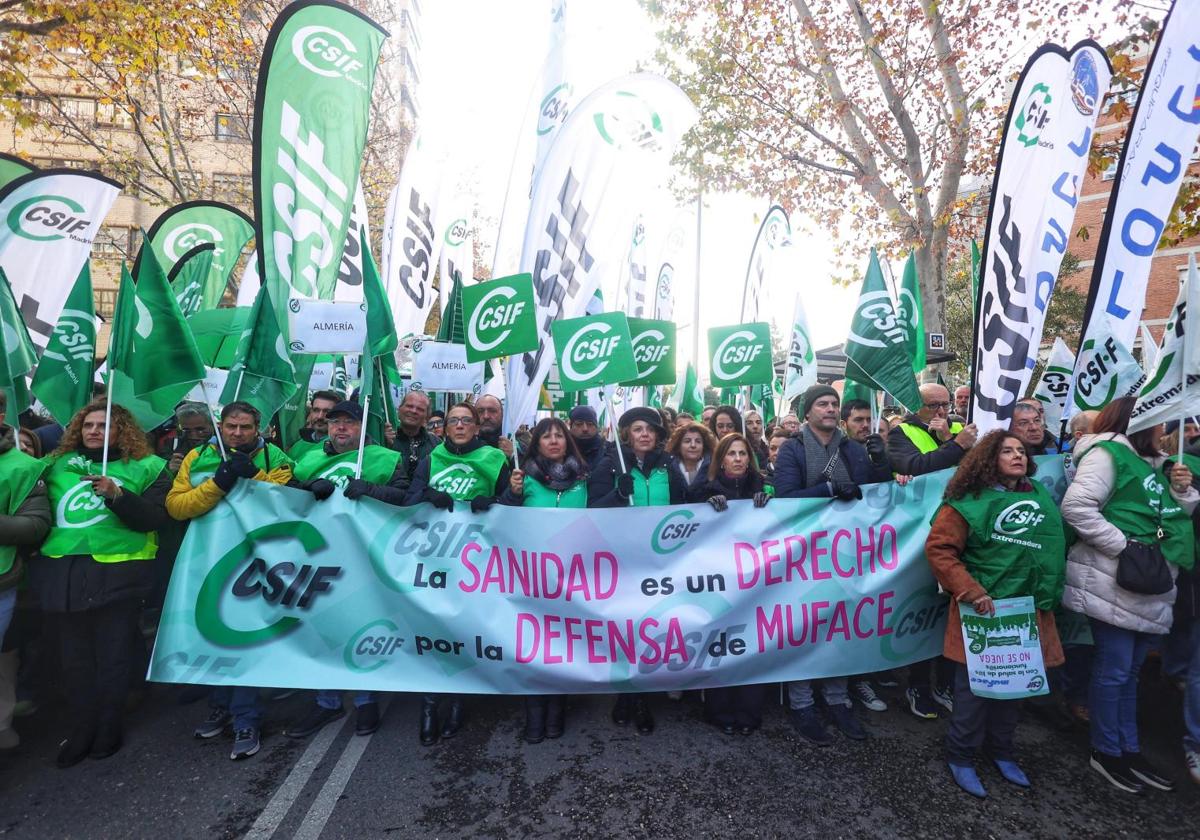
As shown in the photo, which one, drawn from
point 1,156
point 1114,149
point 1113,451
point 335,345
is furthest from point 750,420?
point 1,156

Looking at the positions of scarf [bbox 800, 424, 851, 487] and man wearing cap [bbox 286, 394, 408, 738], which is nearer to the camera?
man wearing cap [bbox 286, 394, 408, 738]

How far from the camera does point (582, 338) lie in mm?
4676

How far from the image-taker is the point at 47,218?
6000mm

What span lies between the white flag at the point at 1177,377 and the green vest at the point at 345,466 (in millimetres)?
4508

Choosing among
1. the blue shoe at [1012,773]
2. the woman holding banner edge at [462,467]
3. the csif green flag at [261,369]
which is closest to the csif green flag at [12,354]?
the csif green flag at [261,369]

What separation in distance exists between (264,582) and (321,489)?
25.0 inches

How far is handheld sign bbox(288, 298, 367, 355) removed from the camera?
4551mm

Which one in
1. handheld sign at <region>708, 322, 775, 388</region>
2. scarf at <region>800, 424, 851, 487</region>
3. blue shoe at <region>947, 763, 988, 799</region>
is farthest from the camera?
handheld sign at <region>708, 322, 775, 388</region>

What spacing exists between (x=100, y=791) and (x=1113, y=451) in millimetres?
5531

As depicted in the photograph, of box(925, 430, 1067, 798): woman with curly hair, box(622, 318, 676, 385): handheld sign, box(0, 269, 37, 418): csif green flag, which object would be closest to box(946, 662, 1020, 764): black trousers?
box(925, 430, 1067, 798): woman with curly hair

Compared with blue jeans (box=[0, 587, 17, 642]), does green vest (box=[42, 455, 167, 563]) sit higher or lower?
higher

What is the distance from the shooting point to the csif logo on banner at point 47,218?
233 inches

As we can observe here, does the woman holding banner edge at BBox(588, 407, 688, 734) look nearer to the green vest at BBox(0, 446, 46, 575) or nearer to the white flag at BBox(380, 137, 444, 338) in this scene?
the green vest at BBox(0, 446, 46, 575)

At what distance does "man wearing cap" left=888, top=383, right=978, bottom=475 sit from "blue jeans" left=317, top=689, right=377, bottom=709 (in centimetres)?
371
